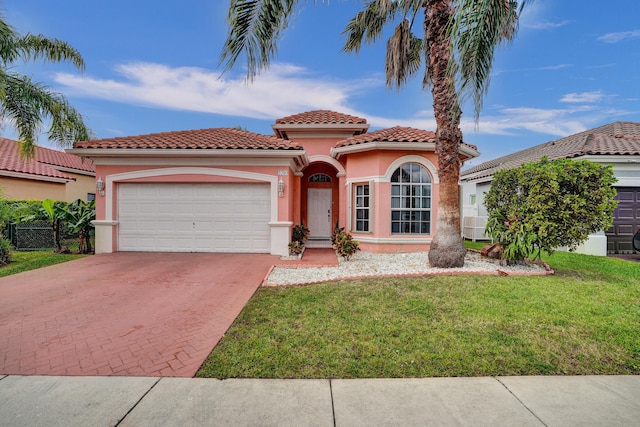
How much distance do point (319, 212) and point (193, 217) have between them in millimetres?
5889

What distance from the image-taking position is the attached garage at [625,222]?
39.7 ft

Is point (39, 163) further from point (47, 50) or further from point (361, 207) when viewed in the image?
point (361, 207)

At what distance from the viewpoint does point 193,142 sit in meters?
10.9

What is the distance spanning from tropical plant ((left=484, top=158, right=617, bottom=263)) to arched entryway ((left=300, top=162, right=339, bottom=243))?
789cm

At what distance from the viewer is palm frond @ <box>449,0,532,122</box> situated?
15.4 ft

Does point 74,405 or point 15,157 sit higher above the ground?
point 15,157

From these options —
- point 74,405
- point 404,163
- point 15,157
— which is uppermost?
point 15,157

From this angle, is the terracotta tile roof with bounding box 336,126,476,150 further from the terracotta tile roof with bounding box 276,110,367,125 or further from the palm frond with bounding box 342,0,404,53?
the palm frond with bounding box 342,0,404,53

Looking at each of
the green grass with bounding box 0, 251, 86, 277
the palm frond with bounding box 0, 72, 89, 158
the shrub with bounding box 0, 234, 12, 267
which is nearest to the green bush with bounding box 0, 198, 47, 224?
the green grass with bounding box 0, 251, 86, 277

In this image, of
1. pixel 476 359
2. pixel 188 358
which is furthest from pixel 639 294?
pixel 188 358

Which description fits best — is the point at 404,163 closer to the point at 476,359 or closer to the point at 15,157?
the point at 476,359

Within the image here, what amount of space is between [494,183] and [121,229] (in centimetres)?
1313

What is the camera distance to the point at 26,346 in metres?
3.98

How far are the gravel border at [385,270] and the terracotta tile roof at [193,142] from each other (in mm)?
4591
